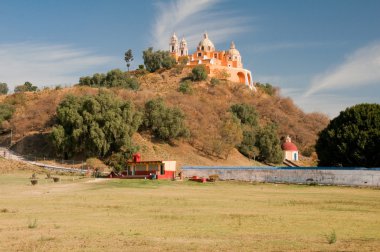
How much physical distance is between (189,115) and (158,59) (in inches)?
1510

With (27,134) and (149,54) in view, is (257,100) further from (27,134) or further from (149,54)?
(27,134)

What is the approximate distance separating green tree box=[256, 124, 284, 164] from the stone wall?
28.4 m

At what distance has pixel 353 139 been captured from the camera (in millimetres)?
55062

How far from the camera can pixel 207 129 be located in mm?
87812

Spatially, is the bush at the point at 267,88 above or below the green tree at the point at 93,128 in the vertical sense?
above

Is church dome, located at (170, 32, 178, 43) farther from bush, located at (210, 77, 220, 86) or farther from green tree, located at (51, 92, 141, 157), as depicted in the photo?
green tree, located at (51, 92, 141, 157)

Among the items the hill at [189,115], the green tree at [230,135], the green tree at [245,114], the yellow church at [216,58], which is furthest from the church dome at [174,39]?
the green tree at [230,135]

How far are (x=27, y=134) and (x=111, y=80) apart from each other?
115 ft

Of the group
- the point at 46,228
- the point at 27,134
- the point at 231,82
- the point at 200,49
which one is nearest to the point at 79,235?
the point at 46,228

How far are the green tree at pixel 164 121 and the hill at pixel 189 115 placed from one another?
1589 millimetres

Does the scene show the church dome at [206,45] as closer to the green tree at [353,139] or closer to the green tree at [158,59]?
the green tree at [158,59]

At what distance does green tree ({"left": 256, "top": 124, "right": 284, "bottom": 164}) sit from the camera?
87.9 metres

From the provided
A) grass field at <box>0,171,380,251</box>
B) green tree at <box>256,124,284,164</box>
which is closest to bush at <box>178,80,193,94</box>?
green tree at <box>256,124,284,164</box>

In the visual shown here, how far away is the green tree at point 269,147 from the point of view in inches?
3462
